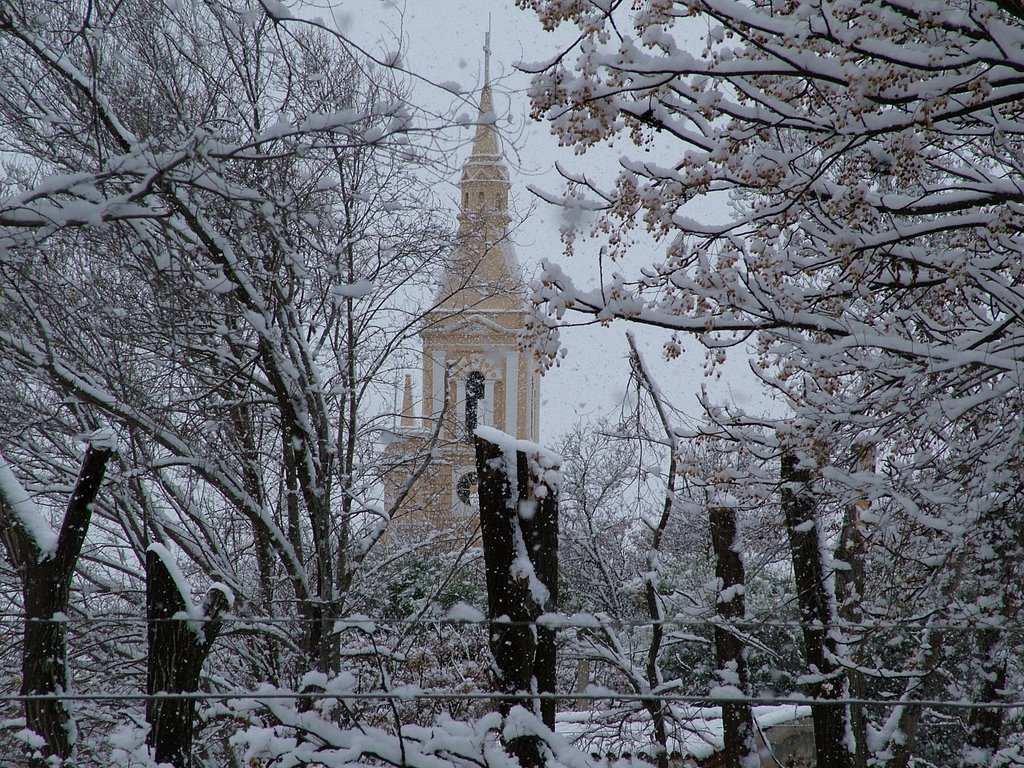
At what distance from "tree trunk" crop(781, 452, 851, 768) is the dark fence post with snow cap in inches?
120

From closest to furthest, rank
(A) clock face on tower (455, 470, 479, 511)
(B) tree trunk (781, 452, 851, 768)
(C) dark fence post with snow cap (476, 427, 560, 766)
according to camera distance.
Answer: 1. (C) dark fence post with snow cap (476, 427, 560, 766)
2. (B) tree trunk (781, 452, 851, 768)
3. (A) clock face on tower (455, 470, 479, 511)

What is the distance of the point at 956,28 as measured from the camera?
13.3 feet

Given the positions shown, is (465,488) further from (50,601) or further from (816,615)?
(50,601)

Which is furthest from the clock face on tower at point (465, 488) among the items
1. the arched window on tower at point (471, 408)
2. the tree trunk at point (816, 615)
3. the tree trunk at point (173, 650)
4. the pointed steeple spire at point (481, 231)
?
the tree trunk at point (173, 650)

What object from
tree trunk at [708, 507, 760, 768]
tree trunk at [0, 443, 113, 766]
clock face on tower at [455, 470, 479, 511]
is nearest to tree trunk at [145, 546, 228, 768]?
tree trunk at [0, 443, 113, 766]

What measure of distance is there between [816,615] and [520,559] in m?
5.73

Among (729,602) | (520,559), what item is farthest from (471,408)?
(520,559)

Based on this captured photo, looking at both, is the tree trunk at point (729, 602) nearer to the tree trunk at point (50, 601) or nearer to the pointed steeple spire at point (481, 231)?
the pointed steeple spire at point (481, 231)

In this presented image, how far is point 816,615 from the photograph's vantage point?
8.98 meters

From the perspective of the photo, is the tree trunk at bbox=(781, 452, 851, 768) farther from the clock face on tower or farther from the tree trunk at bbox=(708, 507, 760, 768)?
the clock face on tower

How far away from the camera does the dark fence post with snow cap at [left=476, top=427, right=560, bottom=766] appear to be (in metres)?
4.08

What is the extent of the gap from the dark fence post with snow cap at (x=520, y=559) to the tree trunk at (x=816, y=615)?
3.04 meters

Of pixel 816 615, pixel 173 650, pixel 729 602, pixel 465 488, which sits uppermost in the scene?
pixel 465 488

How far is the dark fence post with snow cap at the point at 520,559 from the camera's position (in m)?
4.08
